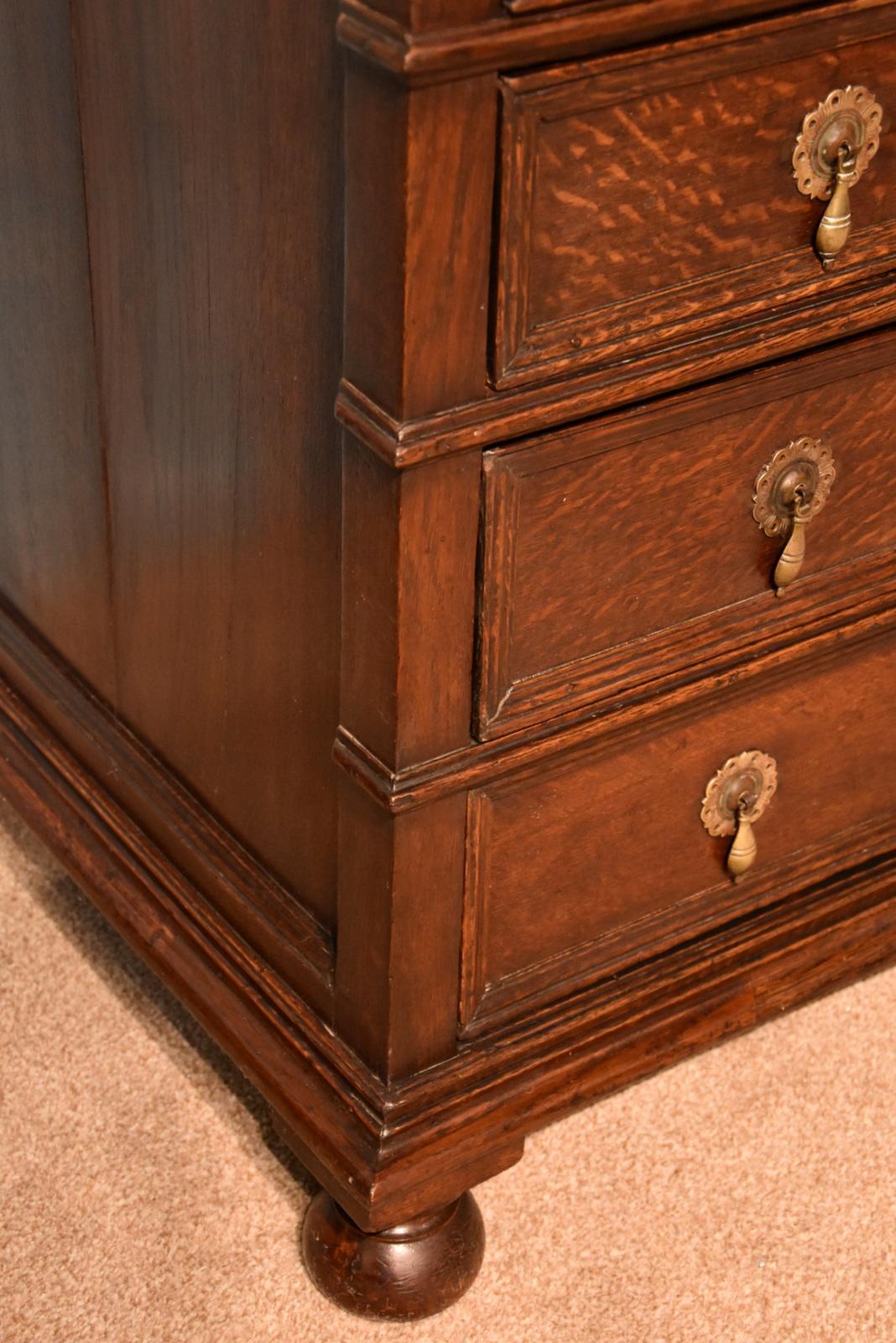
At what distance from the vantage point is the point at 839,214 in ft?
2.82

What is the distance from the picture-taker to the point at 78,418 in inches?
42.1

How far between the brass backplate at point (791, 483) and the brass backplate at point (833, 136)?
0.14m

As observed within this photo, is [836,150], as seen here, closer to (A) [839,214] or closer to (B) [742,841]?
(A) [839,214]

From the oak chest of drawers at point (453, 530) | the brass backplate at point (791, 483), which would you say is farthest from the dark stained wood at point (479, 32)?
the brass backplate at point (791, 483)

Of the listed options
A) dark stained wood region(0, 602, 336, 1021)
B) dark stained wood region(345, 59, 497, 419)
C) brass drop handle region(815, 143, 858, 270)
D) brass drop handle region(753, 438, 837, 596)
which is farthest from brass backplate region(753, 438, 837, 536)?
dark stained wood region(0, 602, 336, 1021)

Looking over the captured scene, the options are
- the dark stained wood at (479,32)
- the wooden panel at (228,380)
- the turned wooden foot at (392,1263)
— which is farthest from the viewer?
the turned wooden foot at (392,1263)

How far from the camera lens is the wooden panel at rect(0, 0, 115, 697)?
970 millimetres

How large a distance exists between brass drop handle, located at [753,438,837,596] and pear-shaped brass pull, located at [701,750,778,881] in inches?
4.9

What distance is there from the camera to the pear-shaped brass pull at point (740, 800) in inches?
41.2

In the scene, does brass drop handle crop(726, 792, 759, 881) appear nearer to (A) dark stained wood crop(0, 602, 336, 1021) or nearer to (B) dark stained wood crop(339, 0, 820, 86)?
(A) dark stained wood crop(0, 602, 336, 1021)

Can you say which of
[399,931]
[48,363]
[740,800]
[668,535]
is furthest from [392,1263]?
[48,363]

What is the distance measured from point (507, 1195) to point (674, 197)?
613 millimetres

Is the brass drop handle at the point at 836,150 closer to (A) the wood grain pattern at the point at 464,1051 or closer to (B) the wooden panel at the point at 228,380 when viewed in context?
(B) the wooden panel at the point at 228,380

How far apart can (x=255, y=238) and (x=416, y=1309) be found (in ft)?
1.93
